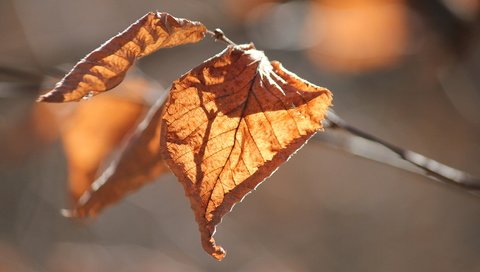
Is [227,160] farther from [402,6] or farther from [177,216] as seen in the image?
[177,216]

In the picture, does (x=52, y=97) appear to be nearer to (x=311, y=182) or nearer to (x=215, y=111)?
(x=215, y=111)

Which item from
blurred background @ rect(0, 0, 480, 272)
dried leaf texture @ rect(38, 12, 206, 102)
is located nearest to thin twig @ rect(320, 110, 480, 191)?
dried leaf texture @ rect(38, 12, 206, 102)

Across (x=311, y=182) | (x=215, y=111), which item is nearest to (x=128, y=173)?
(x=215, y=111)

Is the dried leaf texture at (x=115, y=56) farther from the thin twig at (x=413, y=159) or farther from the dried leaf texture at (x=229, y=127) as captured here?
the thin twig at (x=413, y=159)

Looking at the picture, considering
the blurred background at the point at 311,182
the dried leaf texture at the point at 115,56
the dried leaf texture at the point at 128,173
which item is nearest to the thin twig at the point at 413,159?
the dried leaf texture at the point at 128,173

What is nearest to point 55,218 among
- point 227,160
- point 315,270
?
point 315,270

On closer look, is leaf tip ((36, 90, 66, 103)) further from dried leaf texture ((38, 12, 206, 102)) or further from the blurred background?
the blurred background
